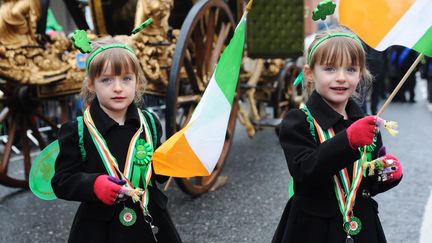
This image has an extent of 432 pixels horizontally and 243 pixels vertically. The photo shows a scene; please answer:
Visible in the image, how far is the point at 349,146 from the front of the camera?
172cm

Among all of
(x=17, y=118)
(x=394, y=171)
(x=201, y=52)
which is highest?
(x=201, y=52)

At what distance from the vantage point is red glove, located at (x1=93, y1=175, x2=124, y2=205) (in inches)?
72.9

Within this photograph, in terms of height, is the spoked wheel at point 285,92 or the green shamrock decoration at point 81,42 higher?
the green shamrock decoration at point 81,42

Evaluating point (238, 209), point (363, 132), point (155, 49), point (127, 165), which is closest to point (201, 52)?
point (155, 49)

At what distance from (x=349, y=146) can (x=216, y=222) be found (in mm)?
2035

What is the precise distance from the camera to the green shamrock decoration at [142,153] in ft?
6.62

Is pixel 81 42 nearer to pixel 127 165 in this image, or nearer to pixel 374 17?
pixel 127 165

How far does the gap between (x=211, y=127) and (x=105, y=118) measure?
0.41m

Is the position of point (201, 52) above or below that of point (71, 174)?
above

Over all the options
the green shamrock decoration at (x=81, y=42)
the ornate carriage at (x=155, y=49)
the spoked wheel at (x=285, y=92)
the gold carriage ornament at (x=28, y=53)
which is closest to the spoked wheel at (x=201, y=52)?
the ornate carriage at (x=155, y=49)

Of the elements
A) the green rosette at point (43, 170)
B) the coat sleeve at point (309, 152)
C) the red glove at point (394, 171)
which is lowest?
the green rosette at point (43, 170)

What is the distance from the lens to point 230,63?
6.63 ft

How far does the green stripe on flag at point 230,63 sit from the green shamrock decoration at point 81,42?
54 cm

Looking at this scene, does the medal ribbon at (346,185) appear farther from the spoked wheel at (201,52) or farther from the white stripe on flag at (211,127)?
the spoked wheel at (201,52)
